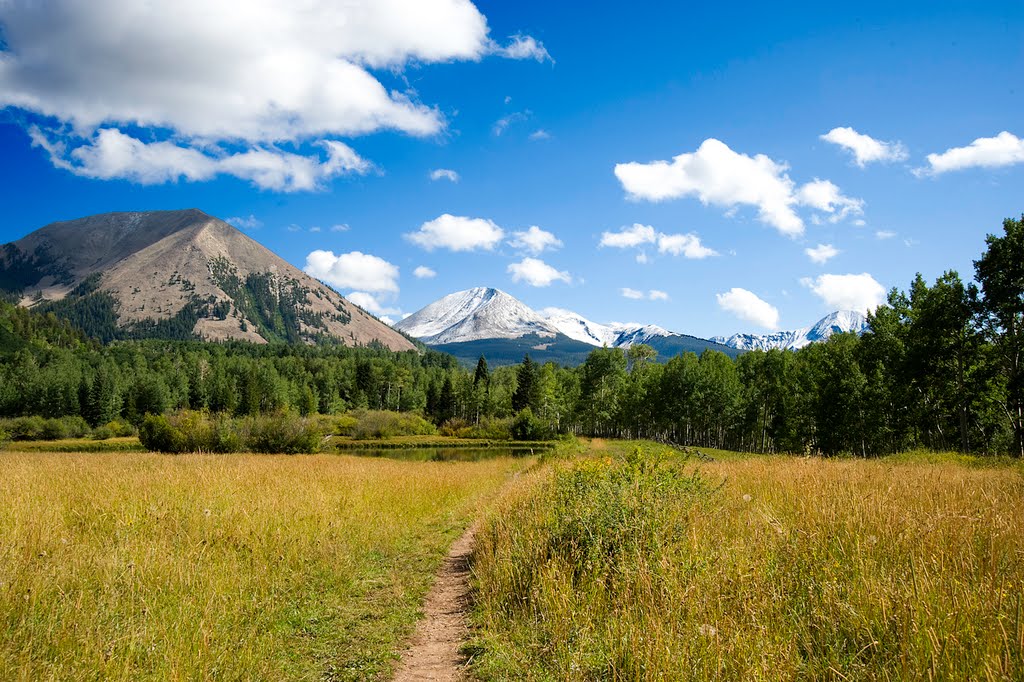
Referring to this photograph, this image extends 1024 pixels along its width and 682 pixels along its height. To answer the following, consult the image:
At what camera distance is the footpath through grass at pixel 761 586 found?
3908 millimetres

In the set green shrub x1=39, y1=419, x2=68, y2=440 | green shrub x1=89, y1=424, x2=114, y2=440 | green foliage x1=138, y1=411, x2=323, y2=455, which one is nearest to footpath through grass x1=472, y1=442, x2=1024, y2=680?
green foliage x1=138, y1=411, x2=323, y2=455

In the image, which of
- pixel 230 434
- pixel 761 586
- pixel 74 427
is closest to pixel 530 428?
pixel 230 434

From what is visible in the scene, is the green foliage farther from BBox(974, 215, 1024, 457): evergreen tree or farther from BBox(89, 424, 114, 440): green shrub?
BBox(89, 424, 114, 440): green shrub

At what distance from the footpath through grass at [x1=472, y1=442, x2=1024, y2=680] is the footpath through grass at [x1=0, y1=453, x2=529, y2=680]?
180 cm

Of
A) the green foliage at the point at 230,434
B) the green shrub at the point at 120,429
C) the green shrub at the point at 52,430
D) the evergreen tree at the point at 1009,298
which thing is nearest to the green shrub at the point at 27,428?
the green shrub at the point at 52,430

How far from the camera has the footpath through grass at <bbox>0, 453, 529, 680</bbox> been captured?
16.3 feet

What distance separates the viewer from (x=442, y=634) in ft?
21.8

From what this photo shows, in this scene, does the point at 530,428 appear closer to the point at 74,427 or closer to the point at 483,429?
the point at 483,429

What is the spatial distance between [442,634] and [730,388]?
61.1m

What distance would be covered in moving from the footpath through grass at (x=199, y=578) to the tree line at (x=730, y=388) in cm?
1906

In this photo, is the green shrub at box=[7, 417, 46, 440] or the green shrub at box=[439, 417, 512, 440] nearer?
the green shrub at box=[7, 417, 46, 440]

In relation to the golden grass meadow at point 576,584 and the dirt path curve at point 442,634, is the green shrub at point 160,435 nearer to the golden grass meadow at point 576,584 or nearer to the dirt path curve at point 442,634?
the golden grass meadow at point 576,584

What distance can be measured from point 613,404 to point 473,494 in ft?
187

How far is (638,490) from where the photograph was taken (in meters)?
8.25
